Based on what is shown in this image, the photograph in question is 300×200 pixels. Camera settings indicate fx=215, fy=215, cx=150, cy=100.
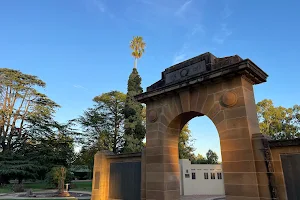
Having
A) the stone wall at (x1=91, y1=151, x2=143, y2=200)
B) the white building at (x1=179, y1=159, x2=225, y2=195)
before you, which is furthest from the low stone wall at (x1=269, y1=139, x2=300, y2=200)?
the white building at (x1=179, y1=159, x2=225, y2=195)

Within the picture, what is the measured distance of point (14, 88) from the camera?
29125 millimetres

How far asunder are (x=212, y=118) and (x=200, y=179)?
16.4 m

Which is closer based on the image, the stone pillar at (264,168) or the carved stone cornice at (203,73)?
the stone pillar at (264,168)

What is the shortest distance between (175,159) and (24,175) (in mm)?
25242

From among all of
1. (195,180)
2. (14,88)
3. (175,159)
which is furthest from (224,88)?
(14,88)

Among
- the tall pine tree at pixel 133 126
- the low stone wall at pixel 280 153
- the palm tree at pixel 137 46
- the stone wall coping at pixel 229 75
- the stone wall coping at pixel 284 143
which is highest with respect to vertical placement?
the palm tree at pixel 137 46

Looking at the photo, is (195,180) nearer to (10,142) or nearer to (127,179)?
(127,179)

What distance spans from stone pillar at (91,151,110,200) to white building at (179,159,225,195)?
12.9m

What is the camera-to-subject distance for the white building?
20.3 meters

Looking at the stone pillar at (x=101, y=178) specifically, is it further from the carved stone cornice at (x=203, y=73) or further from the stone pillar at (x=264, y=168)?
the stone pillar at (x=264, y=168)

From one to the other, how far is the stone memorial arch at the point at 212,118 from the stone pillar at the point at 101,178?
205cm

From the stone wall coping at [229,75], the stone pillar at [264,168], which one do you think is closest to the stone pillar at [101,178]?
the stone wall coping at [229,75]

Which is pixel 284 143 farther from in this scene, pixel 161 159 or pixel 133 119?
pixel 133 119

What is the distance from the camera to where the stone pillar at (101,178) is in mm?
8641
